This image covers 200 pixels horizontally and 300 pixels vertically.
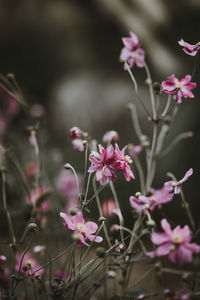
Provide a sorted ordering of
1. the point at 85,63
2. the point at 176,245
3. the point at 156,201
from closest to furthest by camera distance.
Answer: the point at 176,245
the point at 156,201
the point at 85,63

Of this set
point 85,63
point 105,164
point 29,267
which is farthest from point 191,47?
point 85,63

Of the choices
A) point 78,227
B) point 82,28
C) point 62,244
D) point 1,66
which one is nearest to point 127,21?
point 82,28

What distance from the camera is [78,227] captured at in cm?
34

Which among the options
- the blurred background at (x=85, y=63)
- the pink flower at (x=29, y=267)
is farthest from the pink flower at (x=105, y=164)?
the blurred background at (x=85, y=63)

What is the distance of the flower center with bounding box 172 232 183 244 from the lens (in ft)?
0.90

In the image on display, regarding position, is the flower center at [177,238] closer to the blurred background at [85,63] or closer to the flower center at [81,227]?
the flower center at [81,227]

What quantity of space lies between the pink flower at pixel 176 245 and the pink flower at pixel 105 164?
74 millimetres

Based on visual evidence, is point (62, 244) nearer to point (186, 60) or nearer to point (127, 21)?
point (186, 60)

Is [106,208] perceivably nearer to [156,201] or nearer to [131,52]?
[156,201]

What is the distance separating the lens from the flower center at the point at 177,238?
0.27 metres

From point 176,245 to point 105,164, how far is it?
0.34ft

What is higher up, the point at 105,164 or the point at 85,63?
the point at 85,63

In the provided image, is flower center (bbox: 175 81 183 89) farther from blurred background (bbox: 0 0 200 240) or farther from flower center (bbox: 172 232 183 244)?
Answer: blurred background (bbox: 0 0 200 240)

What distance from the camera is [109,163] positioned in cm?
34
